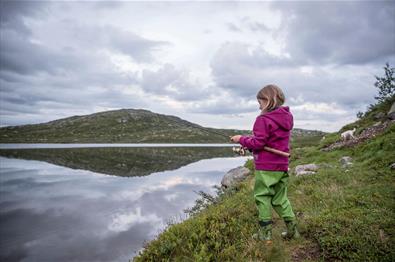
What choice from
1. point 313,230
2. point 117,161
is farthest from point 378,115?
point 117,161

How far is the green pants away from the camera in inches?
230

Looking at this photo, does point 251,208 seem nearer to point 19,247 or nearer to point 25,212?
point 19,247

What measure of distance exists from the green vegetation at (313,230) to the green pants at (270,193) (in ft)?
2.15

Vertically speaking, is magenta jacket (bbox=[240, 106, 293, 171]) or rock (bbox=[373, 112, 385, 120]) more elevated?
rock (bbox=[373, 112, 385, 120])

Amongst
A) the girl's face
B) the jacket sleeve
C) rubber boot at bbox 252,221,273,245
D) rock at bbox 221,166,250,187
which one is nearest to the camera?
the jacket sleeve

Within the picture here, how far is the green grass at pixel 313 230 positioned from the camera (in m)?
5.49

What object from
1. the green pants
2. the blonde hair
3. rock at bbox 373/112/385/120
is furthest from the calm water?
rock at bbox 373/112/385/120

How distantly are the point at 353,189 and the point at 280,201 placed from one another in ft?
14.0

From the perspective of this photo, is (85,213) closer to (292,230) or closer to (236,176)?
(236,176)

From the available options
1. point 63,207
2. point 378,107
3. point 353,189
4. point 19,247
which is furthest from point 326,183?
point 378,107

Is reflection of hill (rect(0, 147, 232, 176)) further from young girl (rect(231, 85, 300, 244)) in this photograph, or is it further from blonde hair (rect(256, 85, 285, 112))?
blonde hair (rect(256, 85, 285, 112))

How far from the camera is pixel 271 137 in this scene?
19.5 feet

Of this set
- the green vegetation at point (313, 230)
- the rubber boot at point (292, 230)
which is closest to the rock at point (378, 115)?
the green vegetation at point (313, 230)

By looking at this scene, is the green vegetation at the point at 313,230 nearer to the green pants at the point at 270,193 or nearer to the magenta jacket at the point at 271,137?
the green pants at the point at 270,193
